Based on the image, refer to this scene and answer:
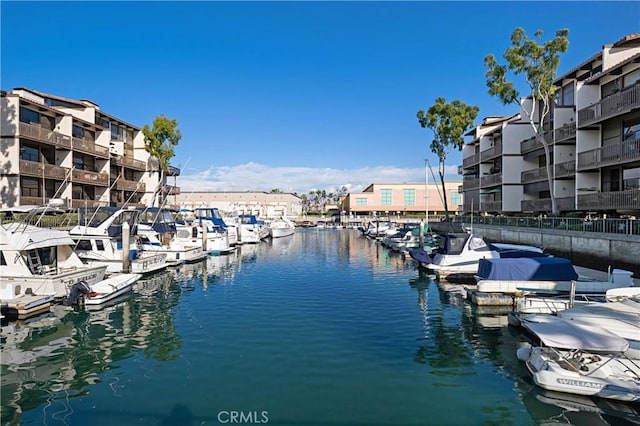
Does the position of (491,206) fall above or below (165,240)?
above

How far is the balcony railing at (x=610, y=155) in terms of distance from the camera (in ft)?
92.5

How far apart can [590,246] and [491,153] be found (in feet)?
98.9

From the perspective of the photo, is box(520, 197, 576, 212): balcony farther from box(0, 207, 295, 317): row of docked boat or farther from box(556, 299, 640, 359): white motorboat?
box(0, 207, 295, 317): row of docked boat

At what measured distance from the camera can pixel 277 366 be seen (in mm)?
12469

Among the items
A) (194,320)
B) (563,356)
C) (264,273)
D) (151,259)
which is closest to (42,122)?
(151,259)

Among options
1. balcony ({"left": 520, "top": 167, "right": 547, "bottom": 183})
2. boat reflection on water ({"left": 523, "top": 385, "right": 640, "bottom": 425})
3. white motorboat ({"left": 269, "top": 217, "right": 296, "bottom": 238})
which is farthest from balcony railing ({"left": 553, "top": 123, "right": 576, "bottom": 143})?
white motorboat ({"left": 269, "top": 217, "right": 296, "bottom": 238})

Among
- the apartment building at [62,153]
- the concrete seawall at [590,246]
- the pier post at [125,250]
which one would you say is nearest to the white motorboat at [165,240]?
the apartment building at [62,153]

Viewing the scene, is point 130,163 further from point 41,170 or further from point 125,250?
point 125,250

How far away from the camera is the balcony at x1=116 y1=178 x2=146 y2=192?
54312 mm

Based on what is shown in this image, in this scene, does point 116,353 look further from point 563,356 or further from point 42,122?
point 42,122

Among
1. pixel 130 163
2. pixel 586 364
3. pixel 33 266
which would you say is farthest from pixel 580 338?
pixel 130 163

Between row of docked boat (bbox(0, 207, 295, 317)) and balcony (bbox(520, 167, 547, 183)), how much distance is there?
112 ft

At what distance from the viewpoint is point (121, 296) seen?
72.2 ft

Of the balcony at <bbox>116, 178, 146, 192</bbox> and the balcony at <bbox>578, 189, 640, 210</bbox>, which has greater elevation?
the balcony at <bbox>116, 178, 146, 192</bbox>
